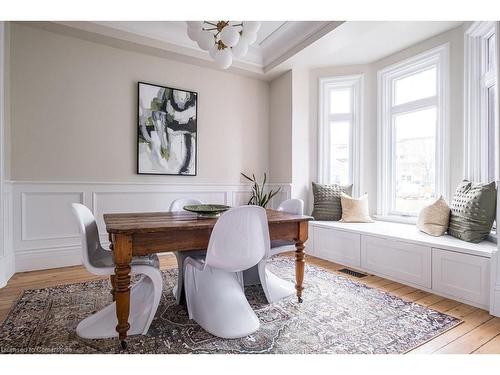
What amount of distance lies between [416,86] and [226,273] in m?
3.36

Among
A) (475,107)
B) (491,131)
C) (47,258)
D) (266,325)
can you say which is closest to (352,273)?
(266,325)

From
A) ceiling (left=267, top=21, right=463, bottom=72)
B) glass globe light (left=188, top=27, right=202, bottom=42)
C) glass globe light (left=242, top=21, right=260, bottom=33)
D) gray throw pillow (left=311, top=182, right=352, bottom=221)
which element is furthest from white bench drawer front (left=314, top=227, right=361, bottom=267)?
glass globe light (left=188, top=27, right=202, bottom=42)

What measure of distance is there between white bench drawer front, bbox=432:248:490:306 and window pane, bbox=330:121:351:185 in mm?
1993

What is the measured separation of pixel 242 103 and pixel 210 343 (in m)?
3.51

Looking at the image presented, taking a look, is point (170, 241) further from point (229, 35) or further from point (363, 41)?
point (363, 41)

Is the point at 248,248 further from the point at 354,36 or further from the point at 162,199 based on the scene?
the point at 354,36

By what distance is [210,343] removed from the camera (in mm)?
1683

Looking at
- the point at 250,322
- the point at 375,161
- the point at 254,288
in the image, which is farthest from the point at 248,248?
the point at 375,161

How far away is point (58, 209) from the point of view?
10.5 ft

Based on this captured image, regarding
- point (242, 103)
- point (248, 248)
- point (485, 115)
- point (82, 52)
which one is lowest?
point (248, 248)

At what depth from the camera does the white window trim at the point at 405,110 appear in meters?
3.25

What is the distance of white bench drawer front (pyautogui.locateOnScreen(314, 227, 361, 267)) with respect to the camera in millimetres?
3297
